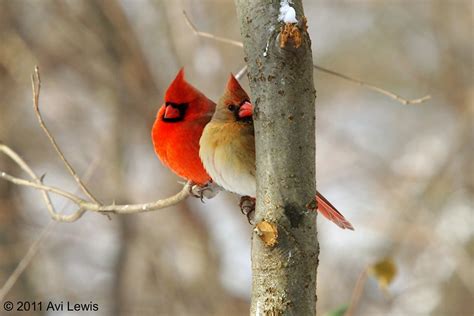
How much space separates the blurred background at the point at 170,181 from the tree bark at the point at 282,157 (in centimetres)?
323

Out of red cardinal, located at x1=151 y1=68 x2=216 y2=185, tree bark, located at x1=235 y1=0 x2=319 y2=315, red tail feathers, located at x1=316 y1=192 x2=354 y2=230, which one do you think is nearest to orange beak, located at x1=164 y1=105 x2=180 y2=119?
red cardinal, located at x1=151 y1=68 x2=216 y2=185

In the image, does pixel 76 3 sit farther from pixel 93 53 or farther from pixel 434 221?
pixel 434 221

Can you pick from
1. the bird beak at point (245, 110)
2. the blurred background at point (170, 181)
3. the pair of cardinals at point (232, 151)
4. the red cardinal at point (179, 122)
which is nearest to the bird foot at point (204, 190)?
the pair of cardinals at point (232, 151)

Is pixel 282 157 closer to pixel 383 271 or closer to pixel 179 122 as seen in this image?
pixel 383 271

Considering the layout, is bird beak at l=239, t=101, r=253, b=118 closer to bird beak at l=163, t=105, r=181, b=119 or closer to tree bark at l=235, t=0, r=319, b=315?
tree bark at l=235, t=0, r=319, b=315

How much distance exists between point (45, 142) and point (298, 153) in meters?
4.39

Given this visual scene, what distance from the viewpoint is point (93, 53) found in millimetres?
5043

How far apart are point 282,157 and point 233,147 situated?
1.69 ft

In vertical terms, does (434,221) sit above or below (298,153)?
above

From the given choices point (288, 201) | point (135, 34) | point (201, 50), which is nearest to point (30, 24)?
point (135, 34)

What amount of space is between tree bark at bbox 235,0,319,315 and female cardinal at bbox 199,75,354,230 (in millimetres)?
435

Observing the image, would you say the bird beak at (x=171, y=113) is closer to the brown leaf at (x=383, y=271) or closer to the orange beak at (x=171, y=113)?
the orange beak at (x=171, y=113)

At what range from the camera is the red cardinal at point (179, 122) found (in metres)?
2.41

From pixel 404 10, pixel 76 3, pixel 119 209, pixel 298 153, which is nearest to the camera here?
pixel 298 153
